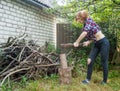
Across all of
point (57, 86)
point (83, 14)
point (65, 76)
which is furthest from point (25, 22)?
point (57, 86)

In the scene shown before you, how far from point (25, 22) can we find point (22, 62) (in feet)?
10.9

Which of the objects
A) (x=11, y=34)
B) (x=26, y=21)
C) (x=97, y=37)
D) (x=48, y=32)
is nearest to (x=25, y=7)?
(x=26, y=21)

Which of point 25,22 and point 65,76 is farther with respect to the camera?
point 25,22

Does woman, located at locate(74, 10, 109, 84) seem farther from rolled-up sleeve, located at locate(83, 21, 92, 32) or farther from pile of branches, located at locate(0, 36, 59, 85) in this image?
pile of branches, located at locate(0, 36, 59, 85)

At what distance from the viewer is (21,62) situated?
222 inches

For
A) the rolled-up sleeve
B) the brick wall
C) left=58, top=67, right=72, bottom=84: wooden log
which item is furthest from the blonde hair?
the brick wall

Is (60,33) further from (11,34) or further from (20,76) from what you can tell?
(20,76)

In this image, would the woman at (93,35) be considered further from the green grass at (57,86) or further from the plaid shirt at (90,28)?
the green grass at (57,86)

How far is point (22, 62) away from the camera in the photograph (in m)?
5.64

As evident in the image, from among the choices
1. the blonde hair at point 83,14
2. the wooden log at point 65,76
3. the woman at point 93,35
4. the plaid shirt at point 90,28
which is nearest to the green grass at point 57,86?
the wooden log at point 65,76

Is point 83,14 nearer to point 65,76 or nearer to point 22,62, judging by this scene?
point 65,76

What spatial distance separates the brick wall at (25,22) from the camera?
24.0 feet

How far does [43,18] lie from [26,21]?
1861mm

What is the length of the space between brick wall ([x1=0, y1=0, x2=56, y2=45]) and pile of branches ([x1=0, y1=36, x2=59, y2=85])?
963 millimetres
